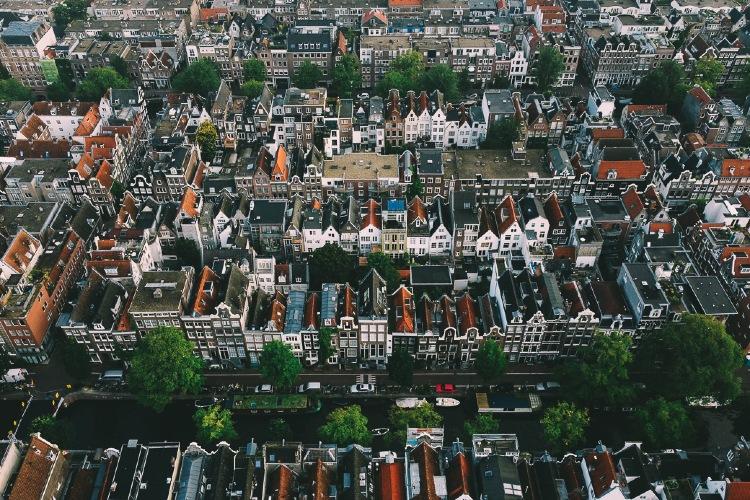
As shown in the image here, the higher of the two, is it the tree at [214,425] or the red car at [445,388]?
the red car at [445,388]

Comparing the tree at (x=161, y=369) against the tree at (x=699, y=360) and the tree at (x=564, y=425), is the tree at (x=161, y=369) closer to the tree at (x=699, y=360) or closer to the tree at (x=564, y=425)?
the tree at (x=564, y=425)

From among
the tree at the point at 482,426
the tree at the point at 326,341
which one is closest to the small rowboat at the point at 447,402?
the tree at the point at 482,426

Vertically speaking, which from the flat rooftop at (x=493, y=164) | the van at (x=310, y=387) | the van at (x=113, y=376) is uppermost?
the flat rooftop at (x=493, y=164)

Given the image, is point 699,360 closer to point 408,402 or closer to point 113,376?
point 408,402

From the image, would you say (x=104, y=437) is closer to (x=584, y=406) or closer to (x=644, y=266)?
(x=584, y=406)

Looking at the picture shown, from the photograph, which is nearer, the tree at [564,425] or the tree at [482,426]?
the tree at [564,425]
